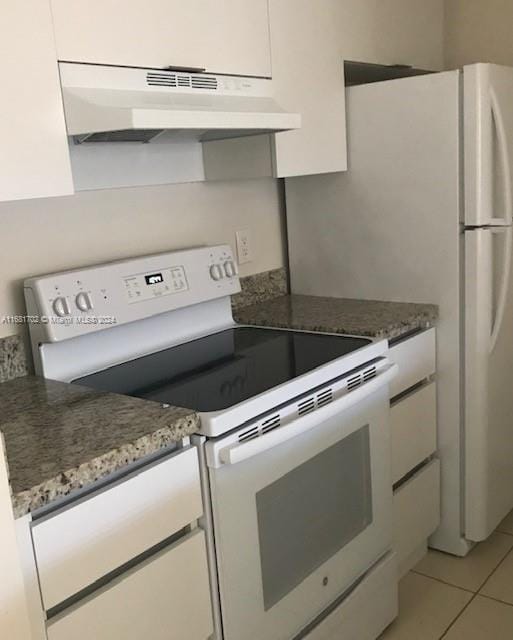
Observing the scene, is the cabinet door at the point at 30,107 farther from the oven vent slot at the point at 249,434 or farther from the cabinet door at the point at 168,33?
the oven vent slot at the point at 249,434

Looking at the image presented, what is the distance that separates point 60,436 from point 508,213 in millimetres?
1582

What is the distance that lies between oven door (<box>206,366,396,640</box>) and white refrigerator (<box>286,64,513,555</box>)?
430 mm

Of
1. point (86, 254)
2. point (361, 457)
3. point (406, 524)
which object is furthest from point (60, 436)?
point (406, 524)

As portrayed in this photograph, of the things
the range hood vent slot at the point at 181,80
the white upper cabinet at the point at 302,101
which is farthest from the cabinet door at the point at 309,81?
the range hood vent slot at the point at 181,80

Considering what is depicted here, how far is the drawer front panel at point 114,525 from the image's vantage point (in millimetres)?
1232

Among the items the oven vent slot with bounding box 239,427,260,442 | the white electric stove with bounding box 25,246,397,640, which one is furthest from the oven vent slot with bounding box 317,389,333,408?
the oven vent slot with bounding box 239,427,260,442

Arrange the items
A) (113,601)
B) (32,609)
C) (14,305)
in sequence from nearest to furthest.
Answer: (32,609), (113,601), (14,305)

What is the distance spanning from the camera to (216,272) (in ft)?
7.22

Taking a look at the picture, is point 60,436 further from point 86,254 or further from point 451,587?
point 451,587

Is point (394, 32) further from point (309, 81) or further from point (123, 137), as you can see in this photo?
point (123, 137)

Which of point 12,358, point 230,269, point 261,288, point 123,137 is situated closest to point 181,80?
point 123,137

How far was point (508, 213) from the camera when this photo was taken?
2.26m

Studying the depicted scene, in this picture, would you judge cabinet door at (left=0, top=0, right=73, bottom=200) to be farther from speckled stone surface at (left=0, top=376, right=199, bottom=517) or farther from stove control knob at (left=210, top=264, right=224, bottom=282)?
stove control knob at (left=210, top=264, right=224, bottom=282)

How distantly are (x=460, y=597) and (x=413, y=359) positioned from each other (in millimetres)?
781
